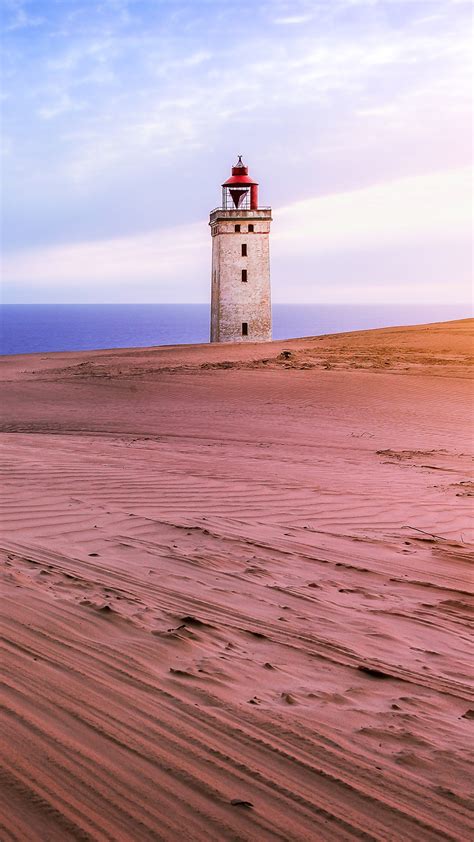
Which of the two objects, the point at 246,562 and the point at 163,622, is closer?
the point at 163,622

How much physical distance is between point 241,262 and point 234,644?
34490mm

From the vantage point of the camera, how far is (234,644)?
403 cm

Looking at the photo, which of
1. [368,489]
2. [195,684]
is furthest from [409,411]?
[195,684]

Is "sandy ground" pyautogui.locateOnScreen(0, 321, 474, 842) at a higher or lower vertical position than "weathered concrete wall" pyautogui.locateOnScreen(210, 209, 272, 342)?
lower

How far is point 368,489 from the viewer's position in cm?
805

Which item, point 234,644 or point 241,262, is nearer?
point 234,644

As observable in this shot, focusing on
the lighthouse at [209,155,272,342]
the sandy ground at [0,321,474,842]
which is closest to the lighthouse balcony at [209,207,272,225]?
the lighthouse at [209,155,272,342]

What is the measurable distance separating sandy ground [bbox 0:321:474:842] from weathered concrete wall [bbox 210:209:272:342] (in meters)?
27.9

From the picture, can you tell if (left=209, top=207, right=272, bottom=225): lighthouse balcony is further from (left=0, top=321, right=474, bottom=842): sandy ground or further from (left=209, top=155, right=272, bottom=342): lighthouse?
(left=0, top=321, right=474, bottom=842): sandy ground

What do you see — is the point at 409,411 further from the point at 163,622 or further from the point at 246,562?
the point at 163,622

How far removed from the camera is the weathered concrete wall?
121 ft

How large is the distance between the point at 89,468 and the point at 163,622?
4.52m

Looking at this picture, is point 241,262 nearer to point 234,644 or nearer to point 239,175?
point 239,175

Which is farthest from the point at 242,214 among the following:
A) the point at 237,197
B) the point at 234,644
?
the point at 234,644
